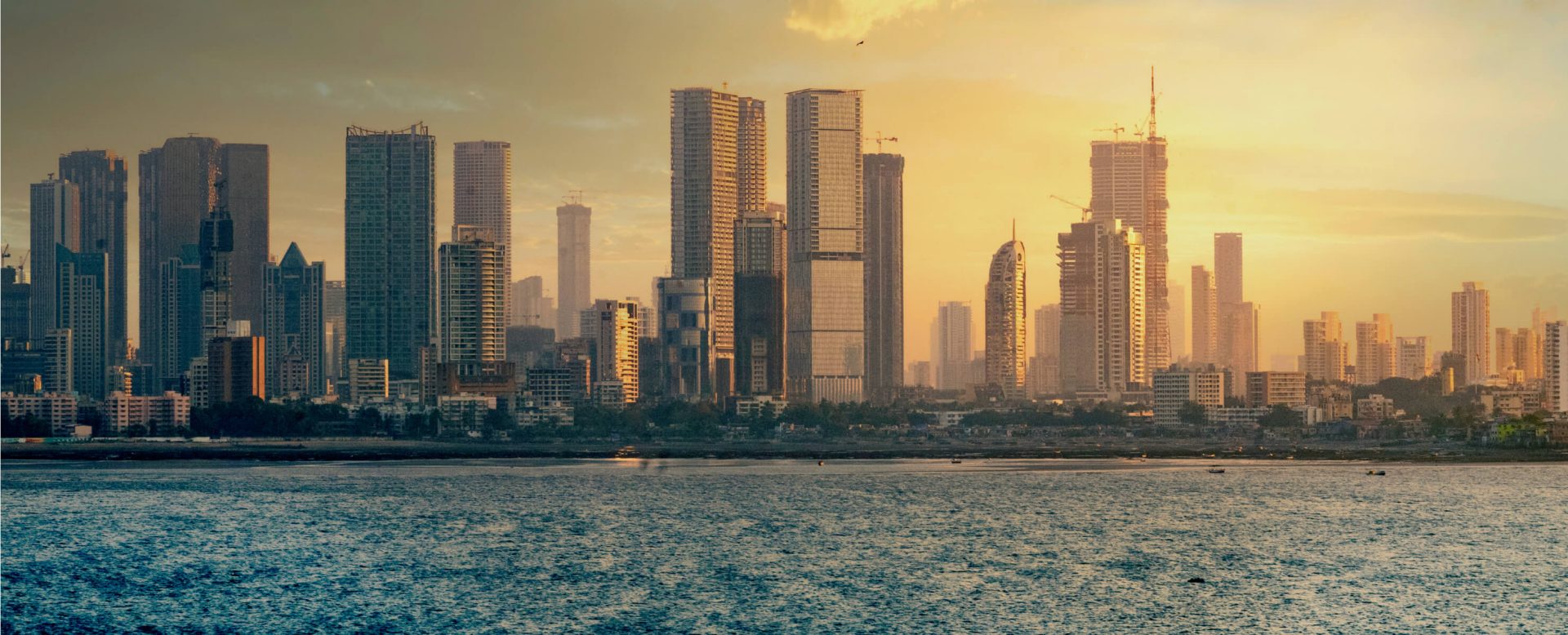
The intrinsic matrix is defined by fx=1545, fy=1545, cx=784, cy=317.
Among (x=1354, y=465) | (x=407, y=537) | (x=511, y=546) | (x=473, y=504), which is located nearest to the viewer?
(x=511, y=546)

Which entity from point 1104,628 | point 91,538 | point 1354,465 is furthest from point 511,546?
point 1354,465

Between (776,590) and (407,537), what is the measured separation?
3610 cm

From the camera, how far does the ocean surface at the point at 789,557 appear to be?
223 ft

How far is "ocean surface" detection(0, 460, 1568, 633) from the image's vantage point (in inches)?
2680

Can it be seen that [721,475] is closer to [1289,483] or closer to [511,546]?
[1289,483]

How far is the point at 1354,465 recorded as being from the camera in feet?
644

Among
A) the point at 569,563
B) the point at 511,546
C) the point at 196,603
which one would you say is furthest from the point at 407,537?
the point at 196,603

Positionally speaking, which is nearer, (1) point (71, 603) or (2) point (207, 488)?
(1) point (71, 603)

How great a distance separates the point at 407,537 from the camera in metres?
102

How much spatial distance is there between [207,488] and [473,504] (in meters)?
39.4

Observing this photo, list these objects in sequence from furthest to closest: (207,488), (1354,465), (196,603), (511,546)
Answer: (1354,465) → (207,488) → (511,546) → (196,603)

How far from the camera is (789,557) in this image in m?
88.9

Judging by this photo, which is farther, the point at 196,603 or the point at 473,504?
the point at 473,504

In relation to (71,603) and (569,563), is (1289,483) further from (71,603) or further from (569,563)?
(71,603)
